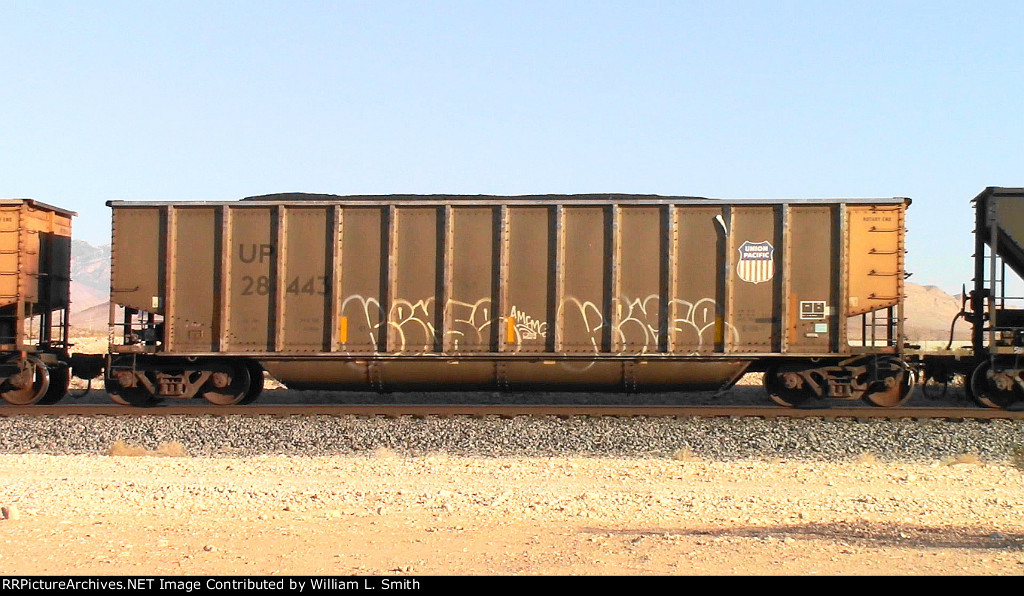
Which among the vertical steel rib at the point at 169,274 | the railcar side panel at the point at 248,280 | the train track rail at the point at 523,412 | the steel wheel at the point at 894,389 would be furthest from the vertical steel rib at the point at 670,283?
the vertical steel rib at the point at 169,274

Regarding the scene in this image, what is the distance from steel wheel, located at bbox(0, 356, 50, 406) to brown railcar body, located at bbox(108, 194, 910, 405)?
4.25 feet

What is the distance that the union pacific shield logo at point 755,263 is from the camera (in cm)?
1414

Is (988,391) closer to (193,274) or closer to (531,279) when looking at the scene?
(531,279)

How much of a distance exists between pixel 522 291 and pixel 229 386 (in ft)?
16.6

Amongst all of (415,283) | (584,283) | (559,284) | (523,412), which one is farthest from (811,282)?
(415,283)

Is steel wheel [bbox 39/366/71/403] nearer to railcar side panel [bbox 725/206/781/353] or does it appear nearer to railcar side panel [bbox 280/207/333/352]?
railcar side panel [bbox 280/207/333/352]

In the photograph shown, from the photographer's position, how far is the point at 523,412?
1357cm

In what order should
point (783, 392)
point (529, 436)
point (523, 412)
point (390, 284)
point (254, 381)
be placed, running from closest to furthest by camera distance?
1. point (529, 436)
2. point (523, 412)
3. point (390, 284)
4. point (783, 392)
5. point (254, 381)

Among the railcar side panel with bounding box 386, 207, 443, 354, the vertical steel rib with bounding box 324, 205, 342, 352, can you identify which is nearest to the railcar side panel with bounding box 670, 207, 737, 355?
the railcar side panel with bounding box 386, 207, 443, 354

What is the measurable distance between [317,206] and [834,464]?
8658 millimetres

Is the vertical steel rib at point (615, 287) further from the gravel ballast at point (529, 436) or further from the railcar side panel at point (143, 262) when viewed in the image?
the railcar side panel at point (143, 262)

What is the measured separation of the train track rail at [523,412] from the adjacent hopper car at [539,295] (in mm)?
670

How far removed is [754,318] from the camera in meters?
14.1

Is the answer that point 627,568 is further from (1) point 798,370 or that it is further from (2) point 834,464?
(1) point 798,370
